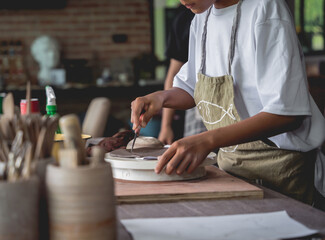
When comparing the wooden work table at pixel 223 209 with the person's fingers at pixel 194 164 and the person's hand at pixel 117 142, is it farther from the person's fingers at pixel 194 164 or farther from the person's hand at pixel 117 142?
the person's hand at pixel 117 142

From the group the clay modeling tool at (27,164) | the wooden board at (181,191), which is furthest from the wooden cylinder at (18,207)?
the wooden board at (181,191)

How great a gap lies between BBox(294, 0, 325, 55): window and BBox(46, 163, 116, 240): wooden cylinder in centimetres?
692

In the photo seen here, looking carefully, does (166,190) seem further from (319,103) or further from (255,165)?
(319,103)

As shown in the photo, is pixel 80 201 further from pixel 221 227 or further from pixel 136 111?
pixel 136 111

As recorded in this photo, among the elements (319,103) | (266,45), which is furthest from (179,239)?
(319,103)

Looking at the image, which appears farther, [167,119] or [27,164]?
[167,119]

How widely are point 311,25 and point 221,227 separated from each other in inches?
272

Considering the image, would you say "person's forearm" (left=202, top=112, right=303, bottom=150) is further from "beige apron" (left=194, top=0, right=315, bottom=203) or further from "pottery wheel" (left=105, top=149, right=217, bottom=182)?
"beige apron" (left=194, top=0, right=315, bottom=203)

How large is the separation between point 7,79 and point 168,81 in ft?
12.4

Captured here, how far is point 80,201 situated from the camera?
2.33 ft

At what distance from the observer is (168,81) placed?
299cm

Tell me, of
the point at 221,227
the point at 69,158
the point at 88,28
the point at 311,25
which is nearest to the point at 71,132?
the point at 69,158

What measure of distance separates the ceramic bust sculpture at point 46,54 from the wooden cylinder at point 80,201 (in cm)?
544

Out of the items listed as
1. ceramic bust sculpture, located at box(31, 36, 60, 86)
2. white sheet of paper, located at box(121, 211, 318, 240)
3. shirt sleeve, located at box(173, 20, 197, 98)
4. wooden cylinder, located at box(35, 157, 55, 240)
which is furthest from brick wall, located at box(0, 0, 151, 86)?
wooden cylinder, located at box(35, 157, 55, 240)
